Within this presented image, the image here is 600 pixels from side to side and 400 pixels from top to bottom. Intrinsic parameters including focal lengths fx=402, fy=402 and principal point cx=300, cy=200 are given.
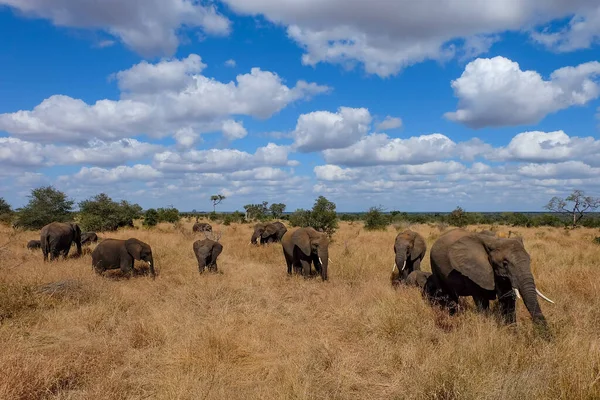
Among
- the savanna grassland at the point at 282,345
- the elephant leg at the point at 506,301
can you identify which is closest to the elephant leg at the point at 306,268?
the savanna grassland at the point at 282,345

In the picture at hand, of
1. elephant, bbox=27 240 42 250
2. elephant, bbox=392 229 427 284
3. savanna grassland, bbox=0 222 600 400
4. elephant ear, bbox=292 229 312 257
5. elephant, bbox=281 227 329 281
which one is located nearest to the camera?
savanna grassland, bbox=0 222 600 400

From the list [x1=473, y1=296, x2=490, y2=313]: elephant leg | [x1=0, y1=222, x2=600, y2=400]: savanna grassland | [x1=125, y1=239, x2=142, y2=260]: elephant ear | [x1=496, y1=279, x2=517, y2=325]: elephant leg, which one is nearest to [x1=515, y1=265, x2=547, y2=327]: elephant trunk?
[x1=0, y1=222, x2=600, y2=400]: savanna grassland

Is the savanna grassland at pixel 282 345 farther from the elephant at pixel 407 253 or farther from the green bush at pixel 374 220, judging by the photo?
the green bush at pixel 374 220

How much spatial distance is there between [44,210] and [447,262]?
32931 mm

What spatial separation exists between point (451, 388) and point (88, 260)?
1526 centimetres

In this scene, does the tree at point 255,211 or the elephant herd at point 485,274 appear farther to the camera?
the tree at point 255,211

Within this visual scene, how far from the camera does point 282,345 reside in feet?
21.6

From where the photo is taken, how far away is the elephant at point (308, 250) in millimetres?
12492

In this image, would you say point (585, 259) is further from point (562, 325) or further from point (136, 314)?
point (136, 314)

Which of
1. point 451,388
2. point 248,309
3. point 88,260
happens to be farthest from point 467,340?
point 88,260

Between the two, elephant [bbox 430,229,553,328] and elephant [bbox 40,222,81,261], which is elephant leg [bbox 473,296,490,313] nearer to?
elephant [bbox 430,229,553,328]

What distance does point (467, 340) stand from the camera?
5605 millimetres

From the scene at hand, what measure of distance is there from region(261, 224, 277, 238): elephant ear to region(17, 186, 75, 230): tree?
18874mm

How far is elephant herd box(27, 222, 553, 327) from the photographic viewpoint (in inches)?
261
